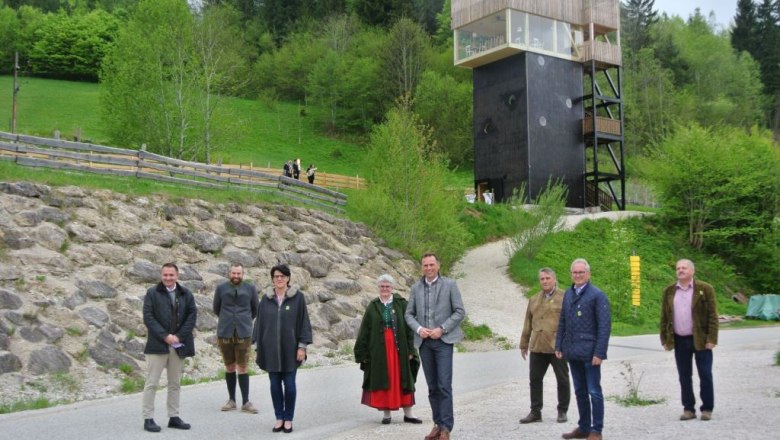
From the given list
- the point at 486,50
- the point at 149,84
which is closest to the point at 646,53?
the point at 486,50

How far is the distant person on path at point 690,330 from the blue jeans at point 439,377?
9.00 ft

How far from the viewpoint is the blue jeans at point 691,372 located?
8570 mm

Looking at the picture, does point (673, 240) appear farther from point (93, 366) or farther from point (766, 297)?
point (93, 366)

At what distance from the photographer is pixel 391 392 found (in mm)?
9305

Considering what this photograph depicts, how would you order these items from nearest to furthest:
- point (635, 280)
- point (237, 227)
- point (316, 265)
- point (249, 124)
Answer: point (237, 227), point (316, 265), point (635, 280), point (249, 124)

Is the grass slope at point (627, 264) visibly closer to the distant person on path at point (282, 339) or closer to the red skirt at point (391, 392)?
the red skirt at point (391, 392)

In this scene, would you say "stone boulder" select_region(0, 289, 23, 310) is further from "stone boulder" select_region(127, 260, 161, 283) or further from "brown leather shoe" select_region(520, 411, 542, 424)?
"brown leather shoe" select_region(520, 411, 542, 424)

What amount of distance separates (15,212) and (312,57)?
59705mm

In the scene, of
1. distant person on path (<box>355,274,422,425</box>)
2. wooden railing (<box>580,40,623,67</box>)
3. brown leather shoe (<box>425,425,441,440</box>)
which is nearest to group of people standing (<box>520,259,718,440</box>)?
brown leather shoe (<box>425,425,441,440</box>)

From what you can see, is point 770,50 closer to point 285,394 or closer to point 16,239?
point 16,239

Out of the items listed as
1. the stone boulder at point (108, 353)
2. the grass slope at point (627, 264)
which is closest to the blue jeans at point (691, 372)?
the stone boulder at point (108, 353)

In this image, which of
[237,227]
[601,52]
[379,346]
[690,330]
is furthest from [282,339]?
[601,52]

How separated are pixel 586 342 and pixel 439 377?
1631 mm

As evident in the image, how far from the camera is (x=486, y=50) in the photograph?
3819cm
